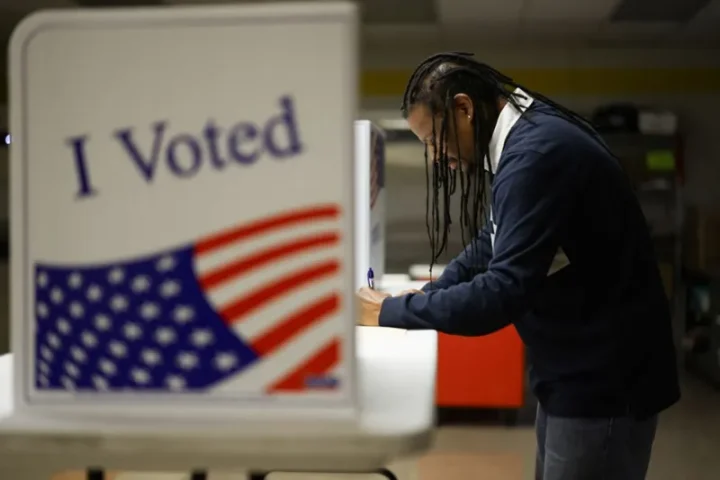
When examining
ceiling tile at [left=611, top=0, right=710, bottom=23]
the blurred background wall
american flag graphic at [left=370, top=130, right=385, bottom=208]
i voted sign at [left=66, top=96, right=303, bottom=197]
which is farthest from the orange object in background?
i voted sign at [left=66, top=96, right=303, bottom=197]

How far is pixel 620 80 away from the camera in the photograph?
219 inches

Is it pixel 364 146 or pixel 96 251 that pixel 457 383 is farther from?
pixel 96 251

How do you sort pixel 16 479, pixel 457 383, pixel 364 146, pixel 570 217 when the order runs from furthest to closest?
pixel 457 383 < pixel 16 479 < pixel 364 146 < pixel 570 217

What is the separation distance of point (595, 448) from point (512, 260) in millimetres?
392

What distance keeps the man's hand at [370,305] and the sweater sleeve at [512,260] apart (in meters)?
0.08

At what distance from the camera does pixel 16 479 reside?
253 cm

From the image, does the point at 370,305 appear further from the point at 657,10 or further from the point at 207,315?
the point at 657,10

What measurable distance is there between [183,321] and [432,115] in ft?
2.25

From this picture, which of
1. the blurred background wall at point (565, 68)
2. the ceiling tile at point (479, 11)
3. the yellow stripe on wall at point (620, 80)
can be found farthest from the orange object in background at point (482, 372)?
the yellow stripe on wall at point (620, 80)

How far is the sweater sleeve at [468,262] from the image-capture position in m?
1.75

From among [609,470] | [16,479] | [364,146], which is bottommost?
[16,479]

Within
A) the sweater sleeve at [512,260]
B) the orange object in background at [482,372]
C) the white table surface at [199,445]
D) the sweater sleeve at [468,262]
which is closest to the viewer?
the white table surface at [199,445]

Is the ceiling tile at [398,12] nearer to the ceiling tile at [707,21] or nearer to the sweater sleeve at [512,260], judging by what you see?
the ceiling tile at [707,21]

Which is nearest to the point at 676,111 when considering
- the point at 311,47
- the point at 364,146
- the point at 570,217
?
the point at 364,146
